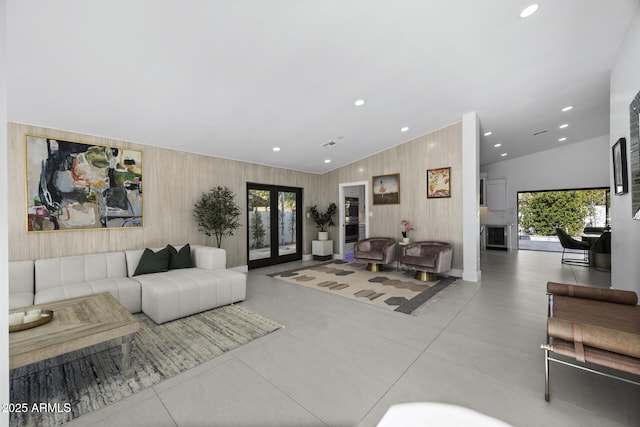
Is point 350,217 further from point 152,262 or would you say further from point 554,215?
point 554,215

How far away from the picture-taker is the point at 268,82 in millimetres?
A: 3160

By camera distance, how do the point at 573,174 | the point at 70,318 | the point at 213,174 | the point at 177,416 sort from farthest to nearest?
the point at 573,174 → the point at 213,174 → the point at 70,318 → the point at 177,416

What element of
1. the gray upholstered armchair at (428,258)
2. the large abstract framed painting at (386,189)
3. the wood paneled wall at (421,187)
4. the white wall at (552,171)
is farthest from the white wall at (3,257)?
the white wall at (552,171)

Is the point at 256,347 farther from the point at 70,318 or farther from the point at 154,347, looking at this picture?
the point at 70,318

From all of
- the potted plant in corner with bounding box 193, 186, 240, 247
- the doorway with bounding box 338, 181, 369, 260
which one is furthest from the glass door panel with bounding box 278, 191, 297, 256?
the potted plant in corner with bounding box 193, 186, 240, 247

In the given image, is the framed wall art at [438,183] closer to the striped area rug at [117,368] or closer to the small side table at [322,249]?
the small side table at [322,249]

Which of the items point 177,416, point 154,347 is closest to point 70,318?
point 154,347

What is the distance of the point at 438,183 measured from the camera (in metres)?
5.54

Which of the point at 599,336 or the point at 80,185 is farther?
the point at 80,185

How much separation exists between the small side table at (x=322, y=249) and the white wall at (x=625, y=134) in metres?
5.33

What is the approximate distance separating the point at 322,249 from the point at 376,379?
5.19 m

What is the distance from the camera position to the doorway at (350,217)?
7495 mm

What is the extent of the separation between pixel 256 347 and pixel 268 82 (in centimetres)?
296

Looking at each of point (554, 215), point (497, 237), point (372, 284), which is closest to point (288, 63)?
point (372, 284)
